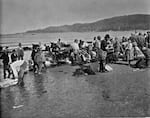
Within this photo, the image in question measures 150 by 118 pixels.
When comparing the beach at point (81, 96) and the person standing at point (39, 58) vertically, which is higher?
the person standing at point (39, 58)

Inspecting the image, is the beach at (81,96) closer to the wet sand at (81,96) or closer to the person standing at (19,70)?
the wet sand at (81,96)

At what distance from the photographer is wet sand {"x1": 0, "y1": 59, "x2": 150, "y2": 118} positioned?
14.9 feet

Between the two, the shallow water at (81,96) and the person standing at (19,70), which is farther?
the person standing at (19,70)

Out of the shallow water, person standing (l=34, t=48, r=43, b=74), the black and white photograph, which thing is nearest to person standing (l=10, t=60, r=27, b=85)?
the black and white photograph

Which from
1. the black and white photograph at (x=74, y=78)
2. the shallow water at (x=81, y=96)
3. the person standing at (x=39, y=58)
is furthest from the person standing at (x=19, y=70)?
the person standing at (x=39, y=58)

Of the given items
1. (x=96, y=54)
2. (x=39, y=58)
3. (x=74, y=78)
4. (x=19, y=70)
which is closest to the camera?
(x=19, y=70)

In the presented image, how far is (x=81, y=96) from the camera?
554cm

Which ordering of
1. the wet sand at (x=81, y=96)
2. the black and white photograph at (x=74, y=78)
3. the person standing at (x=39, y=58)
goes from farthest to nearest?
the person standing at (x=39, y=58), the black and white photograph at (x=74, y=78), the wet sand at (x=81, y=96)

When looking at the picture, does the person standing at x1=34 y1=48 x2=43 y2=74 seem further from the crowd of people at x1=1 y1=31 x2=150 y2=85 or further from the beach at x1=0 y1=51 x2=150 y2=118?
the beach at x1=0 y1=51 x2=150 y2=118

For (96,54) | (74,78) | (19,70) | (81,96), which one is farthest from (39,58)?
(81,96)

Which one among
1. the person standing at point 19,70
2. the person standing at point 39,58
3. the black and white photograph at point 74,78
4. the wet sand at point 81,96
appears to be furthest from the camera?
the person standing at point 39,58

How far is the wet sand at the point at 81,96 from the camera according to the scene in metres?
4.53

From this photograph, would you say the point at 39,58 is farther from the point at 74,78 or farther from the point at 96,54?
the point at 96,54

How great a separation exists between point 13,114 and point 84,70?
404 centimetres
